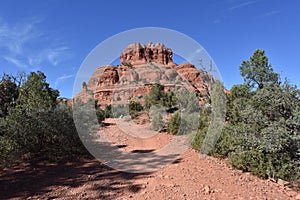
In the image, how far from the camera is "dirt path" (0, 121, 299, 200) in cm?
377

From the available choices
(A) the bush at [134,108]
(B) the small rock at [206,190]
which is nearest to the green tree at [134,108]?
(A) the bush at [134,108]

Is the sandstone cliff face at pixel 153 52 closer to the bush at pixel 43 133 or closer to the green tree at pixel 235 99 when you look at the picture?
the green tree at pixel 235 99

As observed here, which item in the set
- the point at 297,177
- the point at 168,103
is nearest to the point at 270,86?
the point at 297,177

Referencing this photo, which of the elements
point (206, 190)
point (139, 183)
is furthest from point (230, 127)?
point (139, 183)

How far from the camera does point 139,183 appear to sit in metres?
4.42

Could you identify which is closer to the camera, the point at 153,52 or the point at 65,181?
the point at 65,181

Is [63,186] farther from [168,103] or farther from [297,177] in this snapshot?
[168,103]

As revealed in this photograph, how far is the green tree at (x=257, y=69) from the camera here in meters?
8.35

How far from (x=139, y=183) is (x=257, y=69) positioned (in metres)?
7.36

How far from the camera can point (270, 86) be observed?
5.21 meters

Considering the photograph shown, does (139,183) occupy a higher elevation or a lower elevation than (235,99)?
lower

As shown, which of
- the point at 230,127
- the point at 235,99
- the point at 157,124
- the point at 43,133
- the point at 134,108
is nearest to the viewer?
the point at 230,127

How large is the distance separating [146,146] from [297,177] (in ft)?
18.9

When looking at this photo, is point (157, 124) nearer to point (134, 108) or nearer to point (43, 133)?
point (134, 108)
